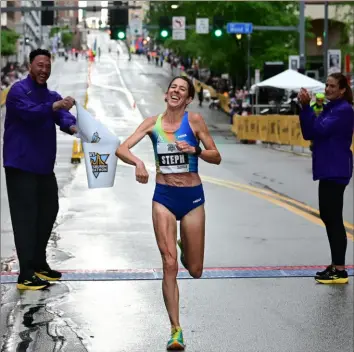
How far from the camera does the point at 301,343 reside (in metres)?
6.65

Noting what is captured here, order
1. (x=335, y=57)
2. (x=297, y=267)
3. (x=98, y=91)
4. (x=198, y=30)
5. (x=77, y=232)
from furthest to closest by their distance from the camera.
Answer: (x=98, y=91), (x=198, y=30), (x=335, y=57), (x=77, y=232), (x=297, y=267)

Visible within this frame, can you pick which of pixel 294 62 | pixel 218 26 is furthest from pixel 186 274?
pixel 218 26

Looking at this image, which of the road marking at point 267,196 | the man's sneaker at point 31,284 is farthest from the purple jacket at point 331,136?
the road marking at point 267,196

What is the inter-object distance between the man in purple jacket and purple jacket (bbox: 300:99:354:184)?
6.43 feet

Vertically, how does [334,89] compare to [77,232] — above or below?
above

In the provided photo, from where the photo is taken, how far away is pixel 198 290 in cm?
839

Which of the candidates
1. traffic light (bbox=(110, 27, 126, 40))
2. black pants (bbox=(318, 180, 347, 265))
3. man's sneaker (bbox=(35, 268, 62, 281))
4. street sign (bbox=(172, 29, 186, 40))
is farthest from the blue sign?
man's sneaker (bbox=(35, 268, 62, 281))

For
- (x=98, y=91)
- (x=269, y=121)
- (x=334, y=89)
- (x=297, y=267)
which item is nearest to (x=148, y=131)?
(x=334, y=89)

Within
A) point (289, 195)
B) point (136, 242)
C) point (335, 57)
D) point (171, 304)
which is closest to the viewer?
point (171, 304)

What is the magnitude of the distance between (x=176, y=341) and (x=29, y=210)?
2312mm

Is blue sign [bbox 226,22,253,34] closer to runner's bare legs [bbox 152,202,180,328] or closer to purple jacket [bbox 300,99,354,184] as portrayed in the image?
purple jacket [bbox 300,99,354,184]

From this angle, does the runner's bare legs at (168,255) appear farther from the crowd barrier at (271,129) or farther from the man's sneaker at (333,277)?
the crowd barrier at (271,129)

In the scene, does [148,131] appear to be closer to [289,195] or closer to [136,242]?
[136,242]

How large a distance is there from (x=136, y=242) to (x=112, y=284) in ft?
8.54
